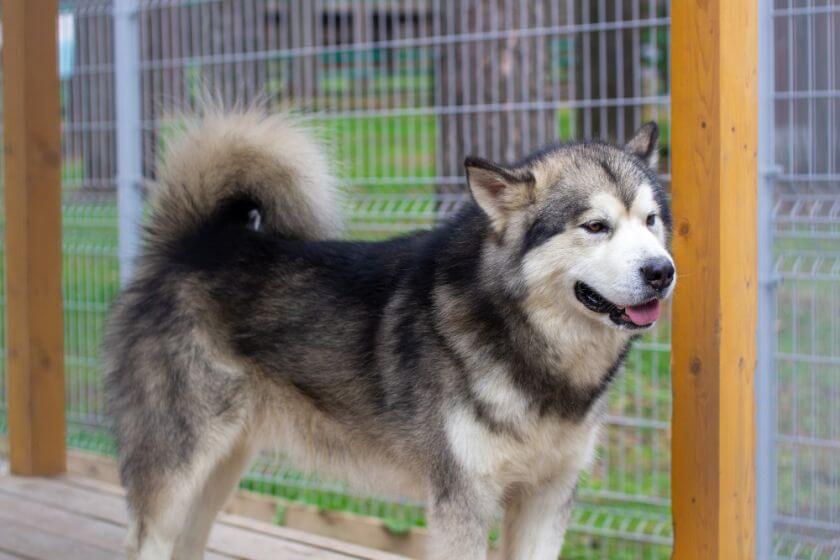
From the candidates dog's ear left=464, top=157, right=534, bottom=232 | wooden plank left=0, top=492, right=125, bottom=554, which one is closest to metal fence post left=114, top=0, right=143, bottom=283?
wooden plank left=0, top=492, right=125, bottom=554

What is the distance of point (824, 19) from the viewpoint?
137 inches

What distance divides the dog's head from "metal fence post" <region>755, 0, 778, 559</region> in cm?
82

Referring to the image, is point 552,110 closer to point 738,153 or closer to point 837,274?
point 837,274

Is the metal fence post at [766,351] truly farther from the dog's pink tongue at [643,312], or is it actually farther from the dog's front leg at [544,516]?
the dog's pink tongue at [643,312]

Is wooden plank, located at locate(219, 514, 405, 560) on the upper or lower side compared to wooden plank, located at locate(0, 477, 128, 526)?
lower

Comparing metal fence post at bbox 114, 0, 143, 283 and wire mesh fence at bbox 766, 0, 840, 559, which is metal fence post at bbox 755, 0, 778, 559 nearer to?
wire mesh fence at bbox 766, 0, 840, 559

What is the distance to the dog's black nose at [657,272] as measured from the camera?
249 cm

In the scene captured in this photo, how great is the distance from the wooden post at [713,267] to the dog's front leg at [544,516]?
294mm

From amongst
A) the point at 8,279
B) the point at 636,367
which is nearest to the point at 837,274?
the point at 636,367

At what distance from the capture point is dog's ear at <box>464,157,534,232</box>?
2689 mm

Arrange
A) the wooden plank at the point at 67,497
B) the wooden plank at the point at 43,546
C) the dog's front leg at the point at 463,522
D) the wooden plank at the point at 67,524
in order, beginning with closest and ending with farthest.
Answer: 1. the dog's front leg at the point at 463,522
2. the wooden plank at the point at 43,546
3. the wooden plank at the point at 67,524
4. the wooden plank at the point at 67,497

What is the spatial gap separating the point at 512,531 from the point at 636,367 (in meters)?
1.61

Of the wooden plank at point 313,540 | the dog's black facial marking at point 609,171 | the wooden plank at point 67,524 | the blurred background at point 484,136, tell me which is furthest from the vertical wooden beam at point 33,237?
the dog's black facial marking at point 609,171

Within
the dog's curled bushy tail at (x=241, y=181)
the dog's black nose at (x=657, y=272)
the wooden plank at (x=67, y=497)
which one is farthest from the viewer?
the wooden plank at (x=67, y=497)
